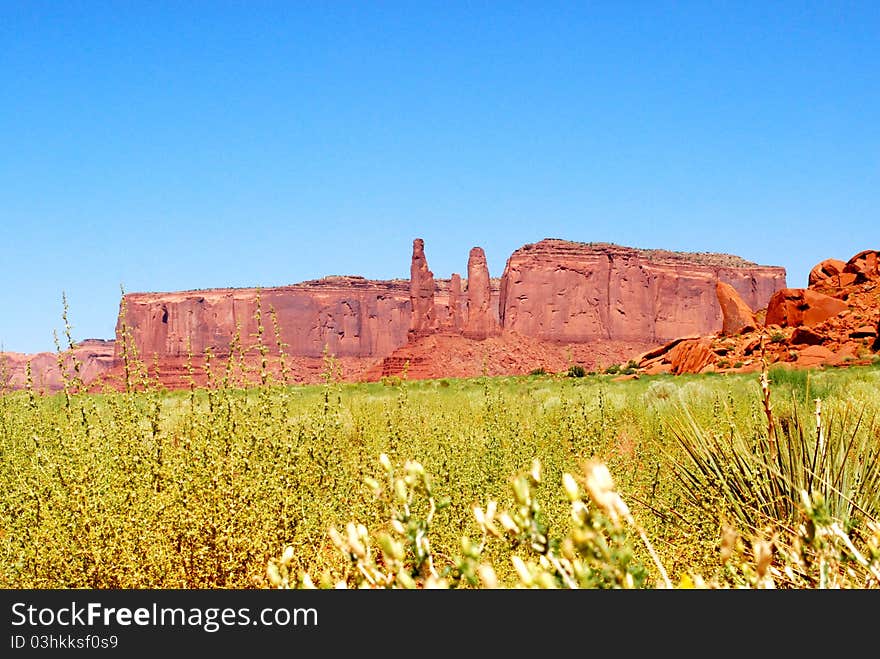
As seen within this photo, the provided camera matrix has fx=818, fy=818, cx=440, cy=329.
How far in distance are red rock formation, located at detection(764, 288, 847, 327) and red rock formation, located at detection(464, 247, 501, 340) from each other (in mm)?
53556

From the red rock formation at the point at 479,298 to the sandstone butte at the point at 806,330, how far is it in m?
52.3

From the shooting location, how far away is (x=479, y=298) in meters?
91.8

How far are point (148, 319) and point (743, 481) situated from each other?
414ft

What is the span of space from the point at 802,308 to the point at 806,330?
3.44 meters

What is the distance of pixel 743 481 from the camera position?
5492mm

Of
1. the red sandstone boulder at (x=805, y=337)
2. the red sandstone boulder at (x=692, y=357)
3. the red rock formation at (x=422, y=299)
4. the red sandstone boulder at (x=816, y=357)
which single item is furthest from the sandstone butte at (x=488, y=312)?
the red sandstone boulder at (x=816, y=357)

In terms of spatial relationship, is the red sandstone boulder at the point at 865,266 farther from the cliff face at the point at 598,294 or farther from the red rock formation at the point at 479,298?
the cliff face at the point at 598,294

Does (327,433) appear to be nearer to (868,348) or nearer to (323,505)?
(323,505)

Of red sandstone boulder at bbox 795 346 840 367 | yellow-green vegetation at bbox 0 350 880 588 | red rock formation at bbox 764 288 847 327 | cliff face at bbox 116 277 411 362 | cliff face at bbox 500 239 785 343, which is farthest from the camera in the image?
cliff face at bbox 116 277 411 362

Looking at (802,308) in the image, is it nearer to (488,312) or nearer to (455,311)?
(488,312)

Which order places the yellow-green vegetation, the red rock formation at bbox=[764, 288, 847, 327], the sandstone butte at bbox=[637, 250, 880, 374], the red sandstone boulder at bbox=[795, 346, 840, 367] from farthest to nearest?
the red rock formation at bbox=[764, 288, 847, 327] < the sandstone butte at bbox=[637, 250, 880, 374] < the red sandstone boulder at bbox=[795, 346, 840, 367] < the yellow-green vegetation

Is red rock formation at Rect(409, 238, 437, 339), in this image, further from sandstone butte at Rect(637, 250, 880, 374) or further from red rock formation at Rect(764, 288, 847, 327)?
red rock formation at Rect(764, 288, 847, 327)

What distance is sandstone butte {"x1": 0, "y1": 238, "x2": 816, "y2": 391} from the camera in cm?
7838

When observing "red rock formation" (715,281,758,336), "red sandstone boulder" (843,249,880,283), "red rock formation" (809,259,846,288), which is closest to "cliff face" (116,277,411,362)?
"red rock formation" (715,281,758,336)
